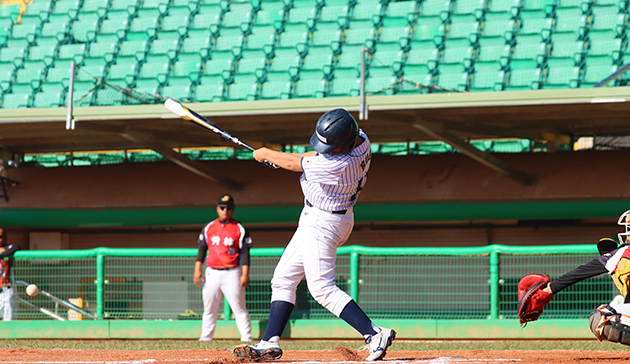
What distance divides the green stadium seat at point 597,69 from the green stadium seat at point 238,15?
Result: 5490mm

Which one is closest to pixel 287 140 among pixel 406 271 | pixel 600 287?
pixel 406 271

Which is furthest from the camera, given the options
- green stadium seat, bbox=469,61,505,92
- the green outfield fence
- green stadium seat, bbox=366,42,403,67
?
green stadium seat, bbox=366,42,403,67

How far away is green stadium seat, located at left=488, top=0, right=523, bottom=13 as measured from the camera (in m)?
11.3

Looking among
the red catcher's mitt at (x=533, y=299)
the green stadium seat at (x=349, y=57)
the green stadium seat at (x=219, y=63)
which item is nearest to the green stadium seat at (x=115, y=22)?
the green stadium seat at (x=219, y=63)

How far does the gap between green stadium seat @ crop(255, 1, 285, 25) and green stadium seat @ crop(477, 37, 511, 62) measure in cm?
341

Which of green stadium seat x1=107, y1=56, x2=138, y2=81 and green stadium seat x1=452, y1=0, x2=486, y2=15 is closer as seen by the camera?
green stadium seat x1=452, y1=0, x2=486, y2=15

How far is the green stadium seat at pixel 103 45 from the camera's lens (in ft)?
40.6

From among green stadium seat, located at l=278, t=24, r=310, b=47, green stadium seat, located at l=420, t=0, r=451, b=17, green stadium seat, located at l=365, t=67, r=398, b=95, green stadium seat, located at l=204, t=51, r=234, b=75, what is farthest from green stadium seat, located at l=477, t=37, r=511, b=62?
green stadium seat, located at l=204, t=51, r=234, b=75

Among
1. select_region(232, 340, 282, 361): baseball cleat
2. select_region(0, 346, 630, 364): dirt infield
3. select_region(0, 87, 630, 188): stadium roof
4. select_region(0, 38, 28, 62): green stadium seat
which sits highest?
select_region(0, 38, 28, 62): green stadium seat

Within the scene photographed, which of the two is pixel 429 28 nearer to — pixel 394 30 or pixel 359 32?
pixel 394 30

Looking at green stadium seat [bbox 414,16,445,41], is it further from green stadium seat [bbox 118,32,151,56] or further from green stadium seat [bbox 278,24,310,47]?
green stadium seat [bbox 118,32,151,56]

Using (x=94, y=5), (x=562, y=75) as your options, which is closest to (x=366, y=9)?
(x=562, y=75)

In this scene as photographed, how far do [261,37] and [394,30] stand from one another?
7.11 feet

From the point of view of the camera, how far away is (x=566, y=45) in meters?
10.5
